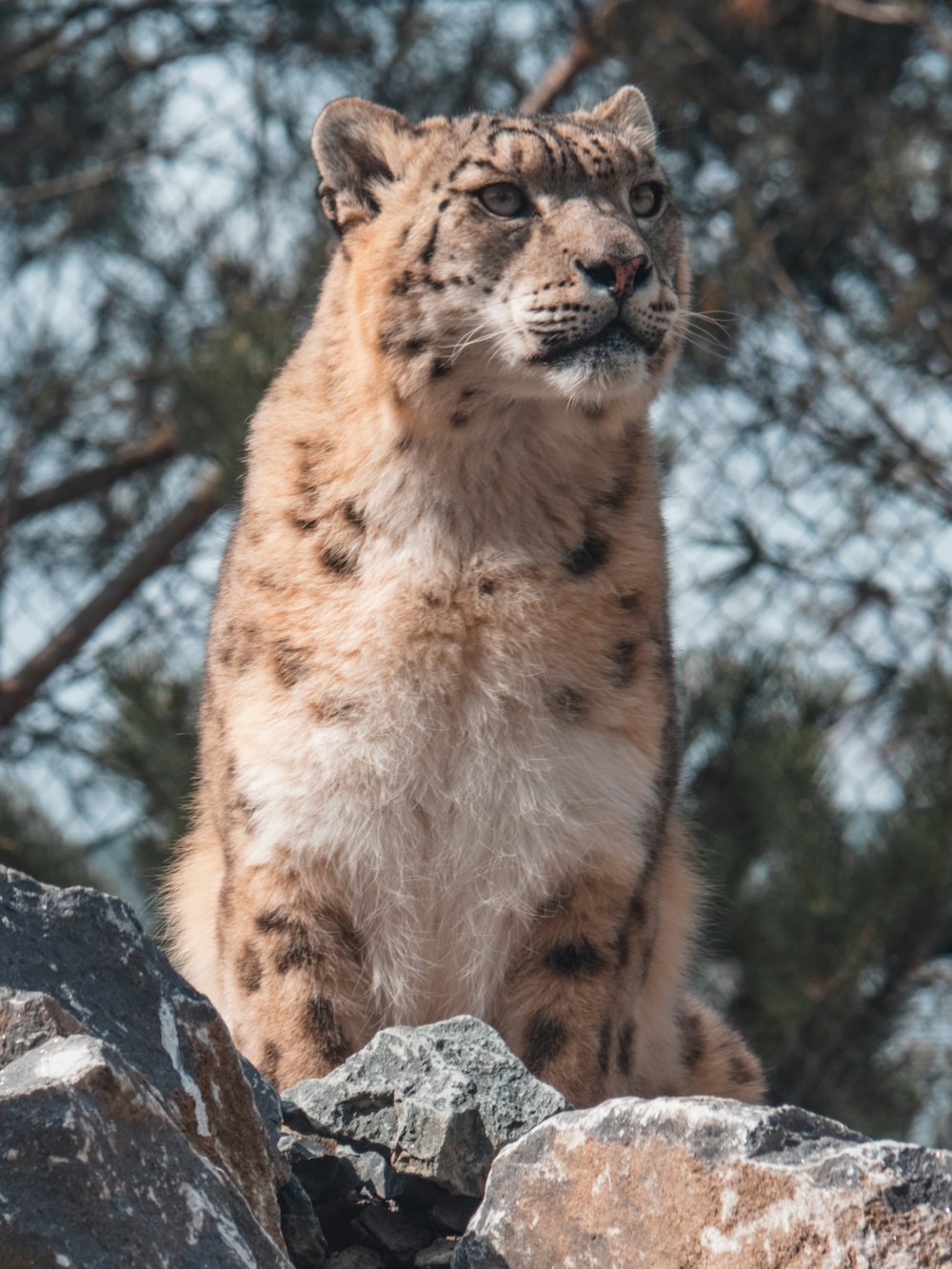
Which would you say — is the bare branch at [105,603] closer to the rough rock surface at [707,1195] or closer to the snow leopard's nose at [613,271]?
the snow leopard's nose at [613,271]

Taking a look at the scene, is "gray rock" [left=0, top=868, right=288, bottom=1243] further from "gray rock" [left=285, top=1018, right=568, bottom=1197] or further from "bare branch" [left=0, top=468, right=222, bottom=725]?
"bare branch" [left=0, top=468, right=222, bottom=725]

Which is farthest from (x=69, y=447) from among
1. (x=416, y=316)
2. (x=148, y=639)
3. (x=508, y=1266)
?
(x=508, y=1266)

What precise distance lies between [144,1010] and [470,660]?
1449 mm

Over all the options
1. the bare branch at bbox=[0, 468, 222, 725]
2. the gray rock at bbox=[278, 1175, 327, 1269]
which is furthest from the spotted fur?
the bare branch at bbox=[0, 468, 222, 725]

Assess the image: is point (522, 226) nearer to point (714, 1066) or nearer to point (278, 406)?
point (278, 406)

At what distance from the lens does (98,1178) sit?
1.80 meters

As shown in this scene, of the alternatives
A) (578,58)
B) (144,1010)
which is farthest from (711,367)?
(144,1010)

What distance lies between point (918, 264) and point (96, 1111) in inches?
269

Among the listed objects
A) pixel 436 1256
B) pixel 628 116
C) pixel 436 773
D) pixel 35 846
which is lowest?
pixel 436 1256

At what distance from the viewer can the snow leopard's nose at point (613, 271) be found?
3.52 meters

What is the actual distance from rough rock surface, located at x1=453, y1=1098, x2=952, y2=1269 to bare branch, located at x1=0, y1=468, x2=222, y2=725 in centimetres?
531

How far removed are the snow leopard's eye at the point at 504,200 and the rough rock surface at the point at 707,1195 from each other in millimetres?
2169

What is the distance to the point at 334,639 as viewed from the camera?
3.58 m

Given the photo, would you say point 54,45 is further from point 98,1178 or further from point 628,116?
point 98,1178
